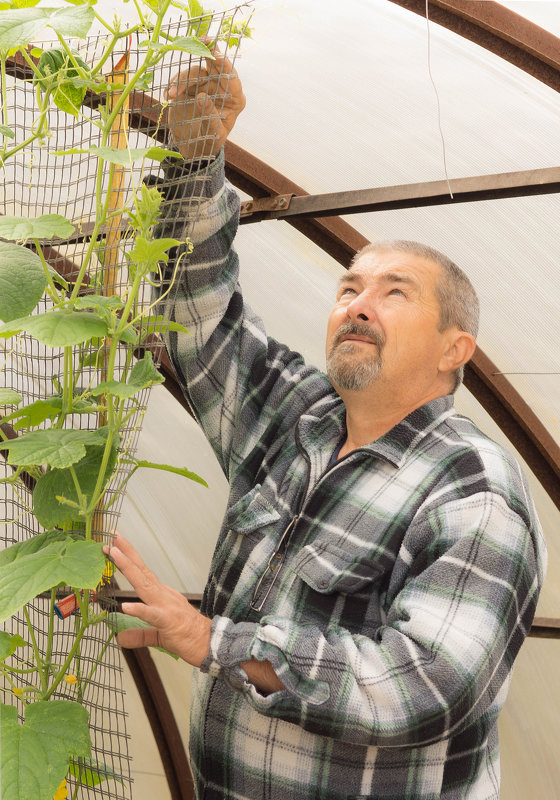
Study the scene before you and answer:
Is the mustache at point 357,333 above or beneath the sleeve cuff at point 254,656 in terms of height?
above

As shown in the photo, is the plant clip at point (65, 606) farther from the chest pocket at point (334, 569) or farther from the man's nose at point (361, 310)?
the man's nose at point (361, 310)

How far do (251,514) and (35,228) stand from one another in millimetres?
865

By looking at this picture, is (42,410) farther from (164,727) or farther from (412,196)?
(164,727)

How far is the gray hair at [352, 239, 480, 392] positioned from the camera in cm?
218

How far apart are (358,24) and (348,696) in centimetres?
230

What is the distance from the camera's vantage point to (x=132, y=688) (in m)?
5.61

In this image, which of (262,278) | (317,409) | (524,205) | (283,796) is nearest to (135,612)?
(283,796)

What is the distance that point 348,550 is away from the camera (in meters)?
1.82

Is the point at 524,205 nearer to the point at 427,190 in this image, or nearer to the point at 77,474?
the point at 427,190

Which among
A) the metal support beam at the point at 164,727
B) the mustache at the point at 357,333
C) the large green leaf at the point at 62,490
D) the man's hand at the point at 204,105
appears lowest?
the metal support beam at the point at 164,727

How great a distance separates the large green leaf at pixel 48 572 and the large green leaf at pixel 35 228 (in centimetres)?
51

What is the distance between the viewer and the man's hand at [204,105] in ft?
5.34

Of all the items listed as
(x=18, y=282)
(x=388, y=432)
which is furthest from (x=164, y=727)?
(x=18, y=282)

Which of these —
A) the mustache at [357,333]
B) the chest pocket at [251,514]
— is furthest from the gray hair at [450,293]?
the chest pocket at [251,514]
